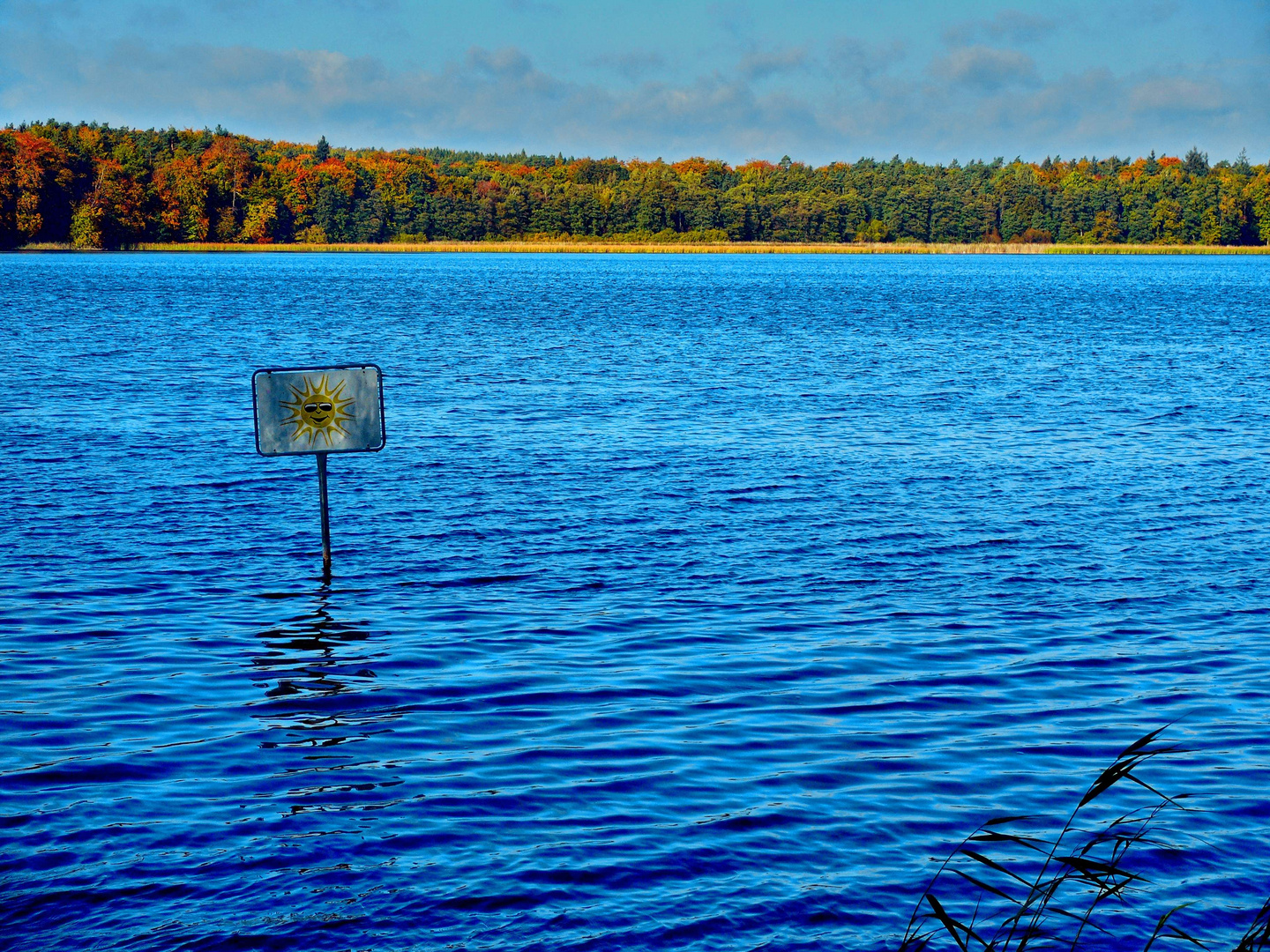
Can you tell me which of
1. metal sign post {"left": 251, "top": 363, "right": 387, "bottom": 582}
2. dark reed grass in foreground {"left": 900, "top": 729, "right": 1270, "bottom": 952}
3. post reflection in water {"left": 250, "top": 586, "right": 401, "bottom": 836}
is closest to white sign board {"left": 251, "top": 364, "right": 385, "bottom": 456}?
metal sign post {"left": 251, "top": 363, "right": 387, "bottom": 582}

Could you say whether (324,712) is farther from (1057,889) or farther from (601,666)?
(1057,889)

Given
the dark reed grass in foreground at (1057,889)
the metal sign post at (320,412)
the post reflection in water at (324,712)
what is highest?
the metal sign post at (320,412)

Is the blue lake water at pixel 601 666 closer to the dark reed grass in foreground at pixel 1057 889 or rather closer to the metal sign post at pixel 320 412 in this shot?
the dark reed grass in foreground at pixel 1057 889

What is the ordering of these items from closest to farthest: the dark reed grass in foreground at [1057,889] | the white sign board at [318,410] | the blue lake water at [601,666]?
the dark reed grass in foreground at [1057,889] < the blue lake water at [601,666] < the white sign board at [318,410]

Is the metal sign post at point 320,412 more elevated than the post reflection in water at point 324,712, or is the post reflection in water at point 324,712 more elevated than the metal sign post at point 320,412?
the metal sign post at point 320,412

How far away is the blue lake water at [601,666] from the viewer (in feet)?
27.0

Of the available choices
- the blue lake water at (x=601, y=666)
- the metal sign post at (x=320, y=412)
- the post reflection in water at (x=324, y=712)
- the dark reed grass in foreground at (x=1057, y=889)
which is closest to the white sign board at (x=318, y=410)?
the metal sign post at (x=320, y=412)

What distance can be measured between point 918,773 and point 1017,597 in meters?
6.28

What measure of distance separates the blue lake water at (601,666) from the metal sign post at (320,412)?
1769mm

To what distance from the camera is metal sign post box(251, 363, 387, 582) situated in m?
15.7

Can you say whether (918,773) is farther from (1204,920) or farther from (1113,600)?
(1113,600)

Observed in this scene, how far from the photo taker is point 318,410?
1593 cm

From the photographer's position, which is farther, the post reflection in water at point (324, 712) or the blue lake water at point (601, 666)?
the post reflection in water at point (324, 712)

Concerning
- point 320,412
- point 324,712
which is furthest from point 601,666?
point 320,412
